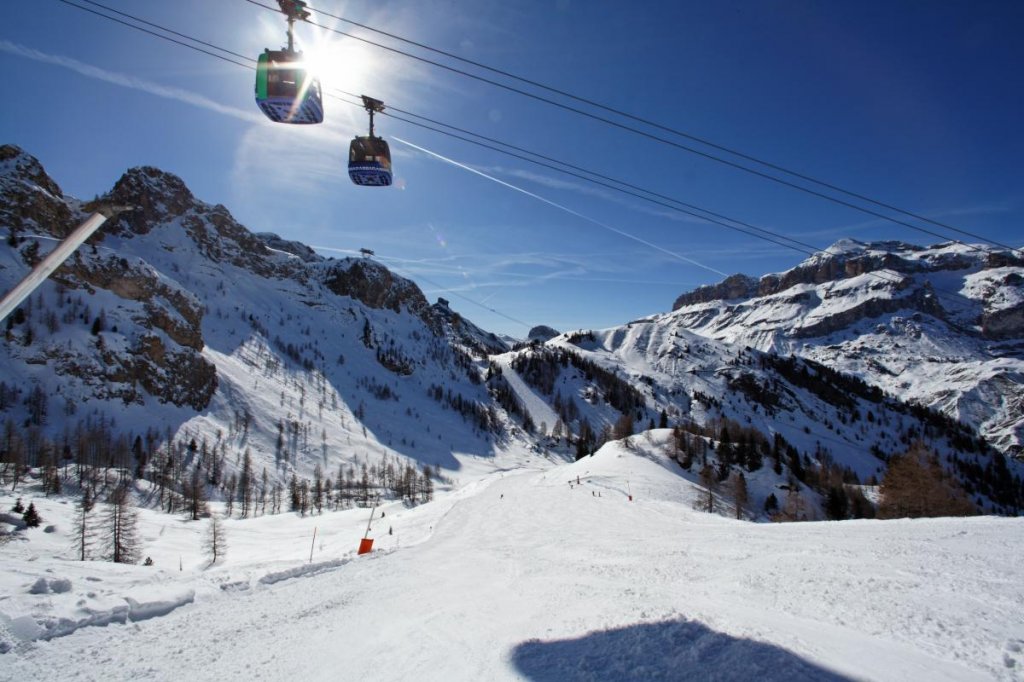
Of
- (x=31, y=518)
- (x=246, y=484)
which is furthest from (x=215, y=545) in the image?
(x=246, y=484)

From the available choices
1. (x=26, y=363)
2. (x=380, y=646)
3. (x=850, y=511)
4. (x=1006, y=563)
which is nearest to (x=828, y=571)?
(x=1006, y=563)

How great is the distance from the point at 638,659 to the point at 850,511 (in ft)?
254

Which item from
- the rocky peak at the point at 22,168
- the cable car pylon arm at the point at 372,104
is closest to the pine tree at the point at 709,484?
the cable car pylon arm at the point at 372,104

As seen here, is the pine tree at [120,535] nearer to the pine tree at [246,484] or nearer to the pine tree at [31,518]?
the pine tree at [31,518]

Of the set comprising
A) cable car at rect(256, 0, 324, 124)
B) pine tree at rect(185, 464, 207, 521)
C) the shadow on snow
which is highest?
cable car at rect(256, 0, 324, 124)

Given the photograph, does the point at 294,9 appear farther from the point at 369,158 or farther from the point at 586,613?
the point at 586,613

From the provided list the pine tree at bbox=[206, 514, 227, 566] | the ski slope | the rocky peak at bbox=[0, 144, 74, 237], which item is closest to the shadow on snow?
the ski slope

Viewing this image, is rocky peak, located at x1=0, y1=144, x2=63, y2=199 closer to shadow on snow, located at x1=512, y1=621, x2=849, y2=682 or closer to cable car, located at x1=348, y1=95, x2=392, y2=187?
cable car, located at x1=348, y1=95, x2=392, y2=187

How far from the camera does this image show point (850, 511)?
216ft

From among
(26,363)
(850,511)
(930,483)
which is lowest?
(850,511)

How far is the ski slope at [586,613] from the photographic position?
790 cm

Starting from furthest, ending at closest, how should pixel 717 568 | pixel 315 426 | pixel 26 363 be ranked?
pixel 315 426, pixel 26 363, pixel 717 568

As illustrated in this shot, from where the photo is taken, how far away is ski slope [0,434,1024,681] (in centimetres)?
790

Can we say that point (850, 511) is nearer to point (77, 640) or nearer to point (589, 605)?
point (589, 605)
